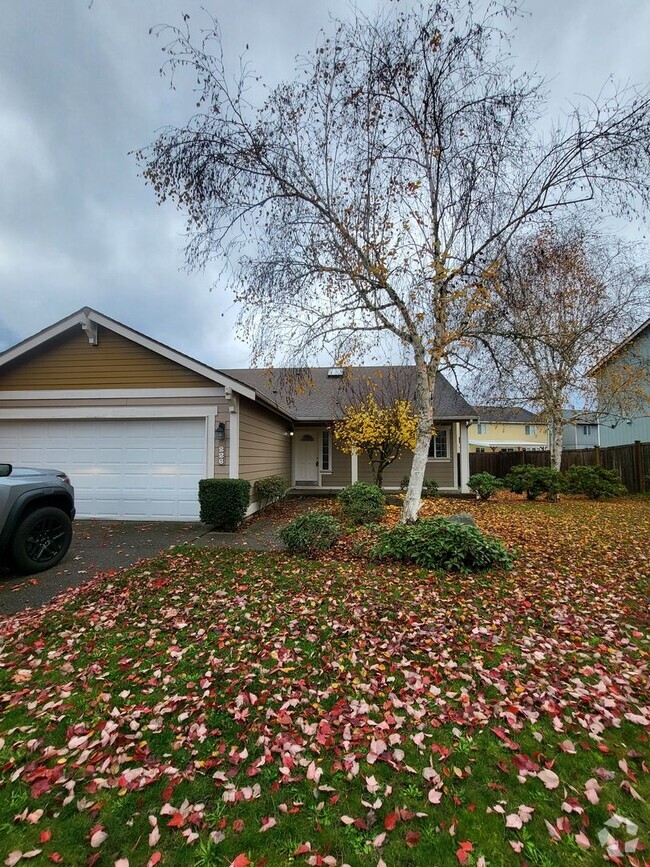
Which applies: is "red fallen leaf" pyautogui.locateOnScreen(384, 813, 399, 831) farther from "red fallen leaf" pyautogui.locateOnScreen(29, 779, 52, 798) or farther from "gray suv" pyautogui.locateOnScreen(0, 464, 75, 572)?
"gray suv" pyautogui.locateOnScreen(0, 464, 75, 572)

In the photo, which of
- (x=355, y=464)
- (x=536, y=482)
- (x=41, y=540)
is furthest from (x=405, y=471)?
(x=41, y=540)

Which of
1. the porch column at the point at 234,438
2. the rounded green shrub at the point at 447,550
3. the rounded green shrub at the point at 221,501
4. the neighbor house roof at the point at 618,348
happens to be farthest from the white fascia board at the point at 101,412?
the neighbor house roof at the point at 618,348

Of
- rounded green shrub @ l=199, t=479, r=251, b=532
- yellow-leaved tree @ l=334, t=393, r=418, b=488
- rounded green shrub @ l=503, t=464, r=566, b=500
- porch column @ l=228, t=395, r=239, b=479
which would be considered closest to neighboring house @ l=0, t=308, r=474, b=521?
porch column @ l=228, t=395, r=239, b=479

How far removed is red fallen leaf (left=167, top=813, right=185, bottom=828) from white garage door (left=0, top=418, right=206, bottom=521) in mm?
7291

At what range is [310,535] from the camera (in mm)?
6281

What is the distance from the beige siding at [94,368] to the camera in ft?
29.7

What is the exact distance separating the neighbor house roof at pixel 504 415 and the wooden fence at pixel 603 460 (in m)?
1.90

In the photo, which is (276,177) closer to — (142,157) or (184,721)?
(142,157)

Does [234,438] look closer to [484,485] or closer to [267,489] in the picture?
[267,489]

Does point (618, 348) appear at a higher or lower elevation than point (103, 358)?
higher

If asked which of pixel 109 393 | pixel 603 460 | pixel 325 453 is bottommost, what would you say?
pixel 603 460

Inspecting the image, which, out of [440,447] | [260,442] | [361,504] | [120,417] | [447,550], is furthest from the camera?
[440,447]

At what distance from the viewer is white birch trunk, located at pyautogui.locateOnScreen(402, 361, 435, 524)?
24.4ft

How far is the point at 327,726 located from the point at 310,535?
3795 mm
